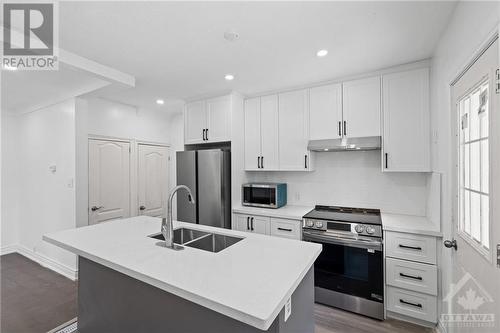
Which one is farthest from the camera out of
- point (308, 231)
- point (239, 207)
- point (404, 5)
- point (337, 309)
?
point (239, 207)

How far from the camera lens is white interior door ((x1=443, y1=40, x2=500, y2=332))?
1.09 meters

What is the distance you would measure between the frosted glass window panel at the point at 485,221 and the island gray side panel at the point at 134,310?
39.0 inches

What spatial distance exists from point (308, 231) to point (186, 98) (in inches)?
104

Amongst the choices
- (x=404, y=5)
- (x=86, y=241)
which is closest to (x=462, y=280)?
(x=404, y=5)

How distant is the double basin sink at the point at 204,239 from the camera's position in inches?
70.9

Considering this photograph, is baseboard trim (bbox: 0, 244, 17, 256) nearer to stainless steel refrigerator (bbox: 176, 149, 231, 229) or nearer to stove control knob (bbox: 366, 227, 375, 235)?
stainless steel refrigerator (bbox: 176, 149, 231, 229)

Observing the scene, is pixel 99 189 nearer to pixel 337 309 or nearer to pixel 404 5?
pixel 337 309

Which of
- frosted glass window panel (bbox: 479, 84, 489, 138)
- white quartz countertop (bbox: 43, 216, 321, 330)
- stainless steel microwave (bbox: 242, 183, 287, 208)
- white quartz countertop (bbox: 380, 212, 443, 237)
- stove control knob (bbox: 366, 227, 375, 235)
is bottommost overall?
stove control knob (bbox: 366, 227, 375, 235)

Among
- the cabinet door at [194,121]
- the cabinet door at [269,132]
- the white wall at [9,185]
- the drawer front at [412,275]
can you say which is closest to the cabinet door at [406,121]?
the drawer front at [412,275]

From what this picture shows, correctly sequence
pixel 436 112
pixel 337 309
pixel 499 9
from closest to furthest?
1. pixel 499 9
2. pixel 436 112
3. pixel 337 309

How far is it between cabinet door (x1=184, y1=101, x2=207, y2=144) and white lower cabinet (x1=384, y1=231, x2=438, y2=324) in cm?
272

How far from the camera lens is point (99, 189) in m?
3.33

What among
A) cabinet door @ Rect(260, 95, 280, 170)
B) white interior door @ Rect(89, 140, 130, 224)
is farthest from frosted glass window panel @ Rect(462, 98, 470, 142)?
white interior door @ Rect(89, 140, 130, 224)

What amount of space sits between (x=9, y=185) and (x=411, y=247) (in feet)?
20.4
